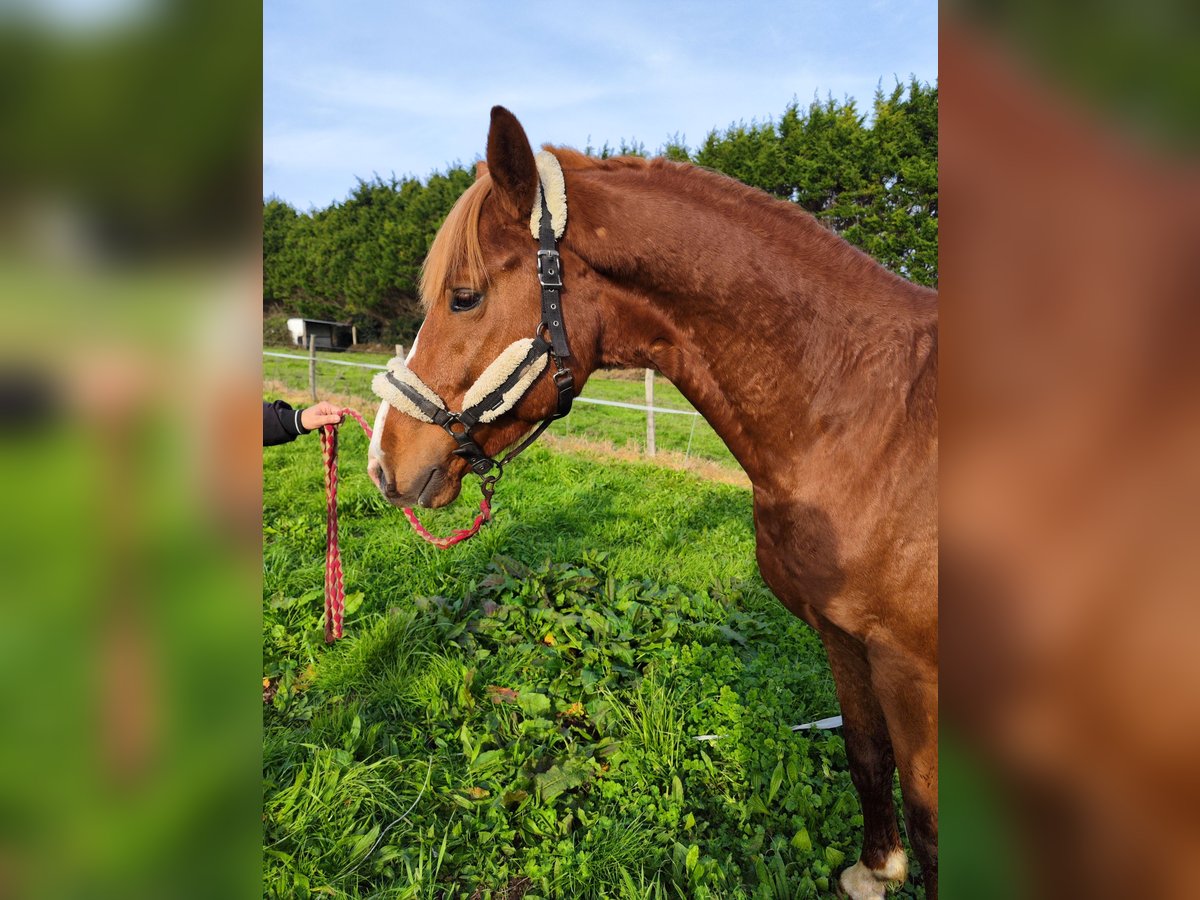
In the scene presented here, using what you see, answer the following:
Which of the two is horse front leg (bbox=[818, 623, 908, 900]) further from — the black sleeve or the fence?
the fence

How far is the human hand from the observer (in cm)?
291

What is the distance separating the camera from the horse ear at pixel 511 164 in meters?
1.79

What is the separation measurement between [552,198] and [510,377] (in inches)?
21.0

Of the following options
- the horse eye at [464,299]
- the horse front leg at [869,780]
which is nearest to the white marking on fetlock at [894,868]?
the horse front leg at [869,780]

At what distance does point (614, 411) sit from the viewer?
43.5 ft
